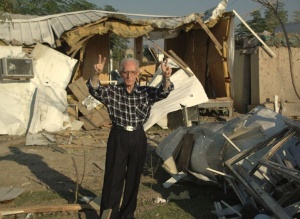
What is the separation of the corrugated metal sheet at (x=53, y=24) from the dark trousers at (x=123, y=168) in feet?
25.9

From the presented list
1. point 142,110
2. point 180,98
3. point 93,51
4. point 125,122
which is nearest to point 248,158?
point 142,110

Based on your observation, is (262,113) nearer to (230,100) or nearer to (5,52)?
(230,100)

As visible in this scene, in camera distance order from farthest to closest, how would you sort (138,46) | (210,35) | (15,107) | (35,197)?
(138,46) → (210,35) → (15,107) → (35,197)

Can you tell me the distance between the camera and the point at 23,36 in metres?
11.5

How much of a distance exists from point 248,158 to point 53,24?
8.88m

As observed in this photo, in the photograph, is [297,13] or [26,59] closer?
[26,59]

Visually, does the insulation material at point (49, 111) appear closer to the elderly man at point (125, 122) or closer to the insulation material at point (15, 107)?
the insulation material at point (15, 107)

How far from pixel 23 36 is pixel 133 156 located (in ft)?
27.9

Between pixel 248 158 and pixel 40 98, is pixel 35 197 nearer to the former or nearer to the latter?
pixel 248 158

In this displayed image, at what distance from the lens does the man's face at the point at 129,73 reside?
13.5 feet

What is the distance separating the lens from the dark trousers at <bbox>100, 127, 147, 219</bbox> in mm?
4179

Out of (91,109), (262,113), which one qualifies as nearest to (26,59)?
(91,109)

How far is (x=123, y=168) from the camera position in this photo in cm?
427

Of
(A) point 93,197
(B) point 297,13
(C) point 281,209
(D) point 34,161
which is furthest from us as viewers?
(B) point 297,13
